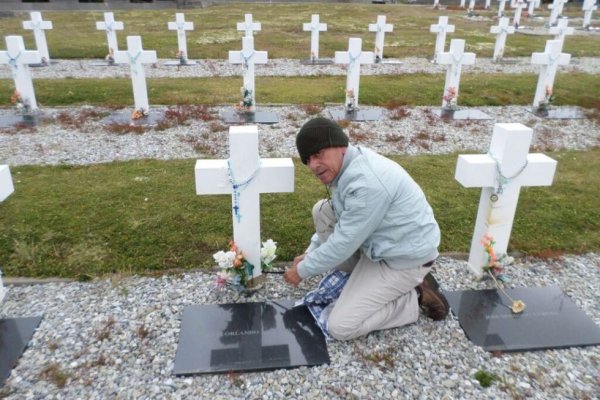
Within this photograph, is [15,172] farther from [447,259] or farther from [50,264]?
[447,259]

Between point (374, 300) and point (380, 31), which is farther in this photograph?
point (380, 31)

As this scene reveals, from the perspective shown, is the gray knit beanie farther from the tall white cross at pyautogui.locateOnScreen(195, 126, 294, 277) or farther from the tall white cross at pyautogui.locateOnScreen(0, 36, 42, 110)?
the tall white cross at pyautogui.locateOnScreen(0, 36, 42, 110)

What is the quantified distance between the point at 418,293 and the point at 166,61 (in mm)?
14489

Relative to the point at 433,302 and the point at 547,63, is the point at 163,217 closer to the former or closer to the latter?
the point at 433,302

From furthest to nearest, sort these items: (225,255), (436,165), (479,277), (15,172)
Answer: (436,165)
(15,172)
(479,277)
(225,255)

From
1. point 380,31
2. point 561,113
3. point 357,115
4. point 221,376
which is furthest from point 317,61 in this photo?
point 221,376

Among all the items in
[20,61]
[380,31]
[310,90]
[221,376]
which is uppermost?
[380,31]

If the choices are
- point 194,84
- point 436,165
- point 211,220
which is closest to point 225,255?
point 211,220

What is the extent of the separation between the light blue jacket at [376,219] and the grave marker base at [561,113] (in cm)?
831

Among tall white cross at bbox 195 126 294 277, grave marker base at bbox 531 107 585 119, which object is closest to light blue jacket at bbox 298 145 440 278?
tall white cross at bbox 195 126 294 277

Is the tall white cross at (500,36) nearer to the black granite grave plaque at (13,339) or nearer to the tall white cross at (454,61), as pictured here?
the tall white cross at (454,61)

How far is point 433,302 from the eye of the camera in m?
3.86

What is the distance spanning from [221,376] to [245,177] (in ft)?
5.16

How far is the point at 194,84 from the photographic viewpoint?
504 inches
